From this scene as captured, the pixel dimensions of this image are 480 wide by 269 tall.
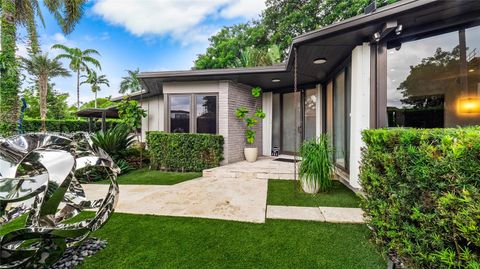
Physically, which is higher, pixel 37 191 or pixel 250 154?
pixel 37 191

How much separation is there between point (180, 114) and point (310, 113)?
4.69m

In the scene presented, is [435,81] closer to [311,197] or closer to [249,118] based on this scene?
[311,197]

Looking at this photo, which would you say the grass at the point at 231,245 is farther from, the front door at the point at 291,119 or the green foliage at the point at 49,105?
the green foliage at the point at 49,105

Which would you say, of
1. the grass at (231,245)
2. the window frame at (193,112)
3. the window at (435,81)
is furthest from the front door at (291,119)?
the grass at (231,245)

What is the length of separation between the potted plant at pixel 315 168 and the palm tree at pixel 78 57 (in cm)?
2248

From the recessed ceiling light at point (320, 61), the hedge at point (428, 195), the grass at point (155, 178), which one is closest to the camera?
the hedge at point (428, 195)

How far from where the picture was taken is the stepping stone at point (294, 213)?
3.18m

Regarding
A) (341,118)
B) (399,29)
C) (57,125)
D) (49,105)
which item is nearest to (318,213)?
(341,118)

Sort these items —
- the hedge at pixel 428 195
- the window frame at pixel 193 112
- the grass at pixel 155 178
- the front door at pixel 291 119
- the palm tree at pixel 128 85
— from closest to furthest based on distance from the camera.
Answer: the hedge at pixel 428 195
the grass at pixel 155 178
the window frame at pixel 193 112
the front door at pixel 291 119
the palm tree at pixel 128 85

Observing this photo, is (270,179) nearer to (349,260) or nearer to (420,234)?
(349,260)

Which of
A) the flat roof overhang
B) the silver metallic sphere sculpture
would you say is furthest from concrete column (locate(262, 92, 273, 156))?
the silver metallic sphere sculpture

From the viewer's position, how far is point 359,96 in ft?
13.8

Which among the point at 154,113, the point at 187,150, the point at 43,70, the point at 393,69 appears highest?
the point at 43,70

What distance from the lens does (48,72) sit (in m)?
17.5
